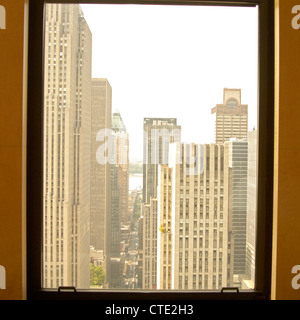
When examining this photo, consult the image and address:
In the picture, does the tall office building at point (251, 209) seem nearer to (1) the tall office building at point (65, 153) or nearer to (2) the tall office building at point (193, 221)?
(2) the tall office building at point (193, 221)

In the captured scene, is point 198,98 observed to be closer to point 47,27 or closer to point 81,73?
point 81,73

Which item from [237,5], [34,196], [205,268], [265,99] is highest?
[237,5]

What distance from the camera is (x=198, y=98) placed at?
4.71ft

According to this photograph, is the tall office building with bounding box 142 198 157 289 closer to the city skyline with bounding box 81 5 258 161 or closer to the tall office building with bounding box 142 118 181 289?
the tall office building with bounding box 142 118 181 289

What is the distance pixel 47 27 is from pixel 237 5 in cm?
103

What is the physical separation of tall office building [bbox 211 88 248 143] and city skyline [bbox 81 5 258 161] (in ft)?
0.11

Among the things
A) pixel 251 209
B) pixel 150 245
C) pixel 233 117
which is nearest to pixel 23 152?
pixel 150 245

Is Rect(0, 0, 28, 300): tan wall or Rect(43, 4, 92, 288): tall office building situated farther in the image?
Rect(43, 4, 92, 288): tall office building

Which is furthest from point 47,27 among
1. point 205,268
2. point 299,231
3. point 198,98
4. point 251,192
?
point 299,231

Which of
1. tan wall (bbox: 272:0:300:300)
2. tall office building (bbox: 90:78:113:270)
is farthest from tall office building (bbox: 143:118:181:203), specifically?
tan wall (bbox: 272:0:300:300)

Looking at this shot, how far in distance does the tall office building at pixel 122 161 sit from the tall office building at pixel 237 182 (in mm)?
531

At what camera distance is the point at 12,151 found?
4.18 ft

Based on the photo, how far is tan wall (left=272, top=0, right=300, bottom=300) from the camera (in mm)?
1279

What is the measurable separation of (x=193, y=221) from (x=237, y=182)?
317 millimetres
